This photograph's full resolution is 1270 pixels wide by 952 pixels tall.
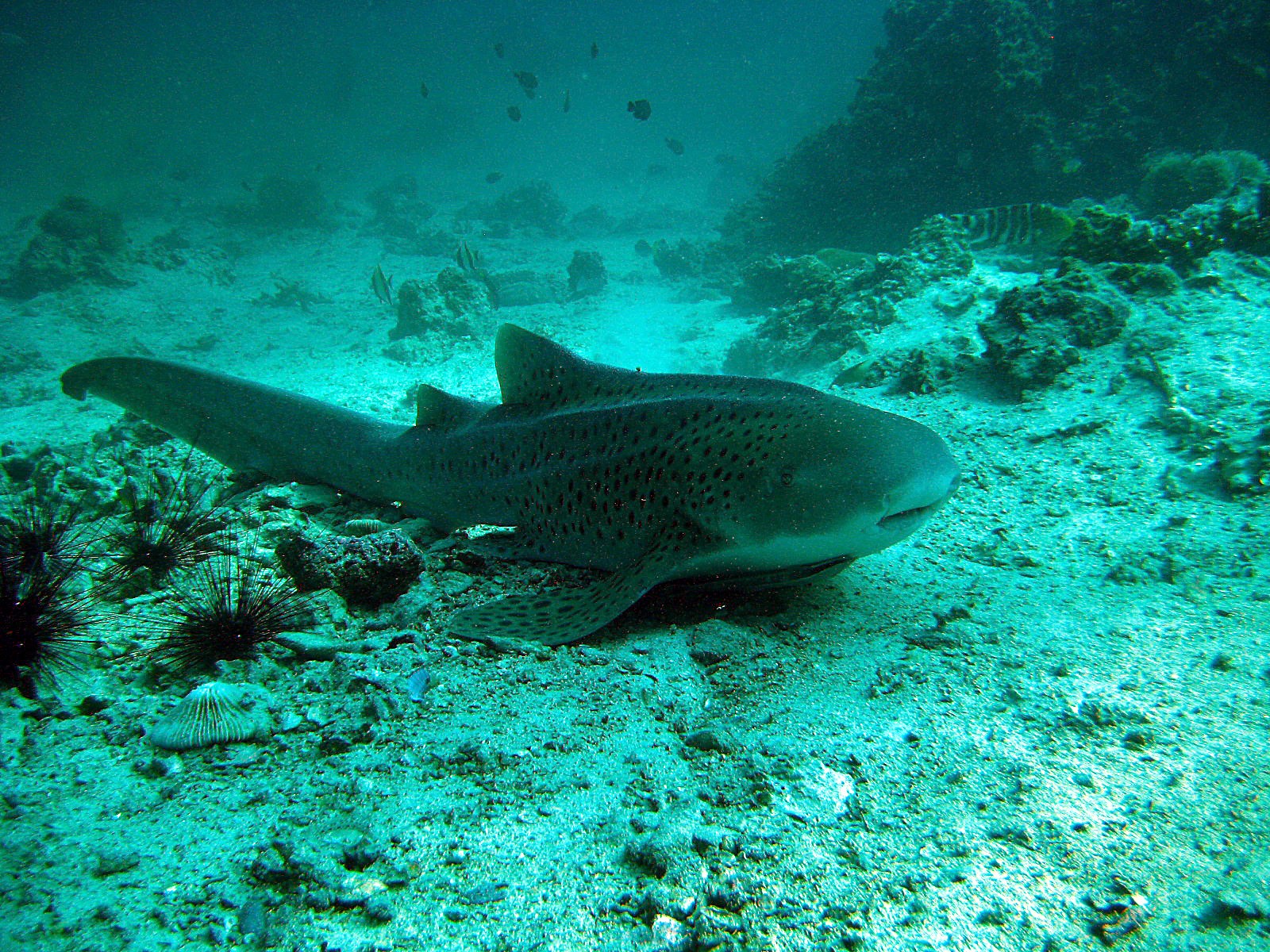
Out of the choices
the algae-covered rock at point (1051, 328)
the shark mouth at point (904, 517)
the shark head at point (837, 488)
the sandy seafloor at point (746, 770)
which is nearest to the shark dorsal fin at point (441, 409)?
the sandy seafloor at point (746, 770)

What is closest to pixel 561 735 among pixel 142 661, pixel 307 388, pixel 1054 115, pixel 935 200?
pixel 142 661

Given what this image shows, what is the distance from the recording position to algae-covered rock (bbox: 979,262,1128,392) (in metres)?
4.98

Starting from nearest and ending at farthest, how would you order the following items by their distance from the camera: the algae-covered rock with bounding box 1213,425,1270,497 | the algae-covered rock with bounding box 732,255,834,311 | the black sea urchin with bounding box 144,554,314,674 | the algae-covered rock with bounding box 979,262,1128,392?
the black sea urchin with bounding box 144,554,314,674 < the algae-covered rock with bounding box 1213,425,1270,497 < the algae-covered rock with bounding box 979,262,1128,392 < the algae-covered rock with bounding box 732,255,834,311

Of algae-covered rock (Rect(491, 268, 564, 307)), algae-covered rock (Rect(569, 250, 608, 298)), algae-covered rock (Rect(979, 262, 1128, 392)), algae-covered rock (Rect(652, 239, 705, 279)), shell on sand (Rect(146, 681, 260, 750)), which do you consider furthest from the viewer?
algae-covered rock (Rect(652, 239, 705, 279))

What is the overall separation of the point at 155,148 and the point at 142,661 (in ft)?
256

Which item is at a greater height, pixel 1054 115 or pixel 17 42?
pixel 17 42

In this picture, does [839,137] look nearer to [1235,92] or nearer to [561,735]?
[1235,92]

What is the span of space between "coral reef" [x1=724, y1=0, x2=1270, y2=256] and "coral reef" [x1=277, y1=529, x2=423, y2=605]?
57.1ft

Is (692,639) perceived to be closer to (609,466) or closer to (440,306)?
(609,466)

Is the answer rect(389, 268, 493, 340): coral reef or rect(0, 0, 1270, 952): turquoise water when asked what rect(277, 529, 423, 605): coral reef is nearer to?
rect(0, 0, 1270, 952): turquoise water

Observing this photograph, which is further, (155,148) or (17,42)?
(155,148)

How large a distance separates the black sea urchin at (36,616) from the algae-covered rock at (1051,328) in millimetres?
6572

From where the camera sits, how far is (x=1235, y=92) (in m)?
14.1

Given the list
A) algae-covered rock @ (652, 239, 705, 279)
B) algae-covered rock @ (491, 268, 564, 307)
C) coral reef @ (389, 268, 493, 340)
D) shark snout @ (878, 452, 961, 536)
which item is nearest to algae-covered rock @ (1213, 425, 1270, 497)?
shark snout @ (878, 452, 961, 536)
